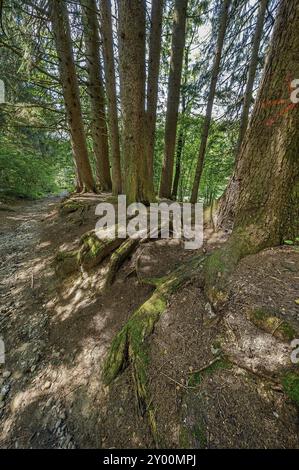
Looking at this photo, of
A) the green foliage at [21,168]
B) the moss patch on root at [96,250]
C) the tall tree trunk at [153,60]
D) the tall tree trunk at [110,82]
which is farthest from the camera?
the green foliage at [21,168]

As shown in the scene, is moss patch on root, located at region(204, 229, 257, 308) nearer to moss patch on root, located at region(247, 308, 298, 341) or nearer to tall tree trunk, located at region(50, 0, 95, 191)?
moss patch on root, located at region(247, 308, 298, 341)

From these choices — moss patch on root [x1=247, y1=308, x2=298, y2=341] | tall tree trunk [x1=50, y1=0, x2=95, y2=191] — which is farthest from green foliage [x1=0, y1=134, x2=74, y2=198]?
moss patch on root [x1=247, y1=308, x2=298, y2=341]

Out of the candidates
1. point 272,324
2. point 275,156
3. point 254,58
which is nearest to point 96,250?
point 272,324

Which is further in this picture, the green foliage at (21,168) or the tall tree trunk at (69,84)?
the green foliage at (21,168)

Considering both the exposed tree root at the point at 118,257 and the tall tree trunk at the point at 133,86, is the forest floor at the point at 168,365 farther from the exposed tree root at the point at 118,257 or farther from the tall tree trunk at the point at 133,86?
the tall tree trunk at the point at 133,86

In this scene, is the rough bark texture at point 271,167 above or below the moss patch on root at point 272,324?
above

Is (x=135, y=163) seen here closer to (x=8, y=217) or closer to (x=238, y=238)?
(x=238, y=238)

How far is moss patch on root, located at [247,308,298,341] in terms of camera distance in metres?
1.59

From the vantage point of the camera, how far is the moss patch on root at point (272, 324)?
1.59 metres

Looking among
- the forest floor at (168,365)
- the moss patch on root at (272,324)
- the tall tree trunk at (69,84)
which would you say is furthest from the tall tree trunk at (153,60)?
the moss patch on root at (272,324)

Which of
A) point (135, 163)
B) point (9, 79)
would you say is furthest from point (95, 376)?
point (9, 79)

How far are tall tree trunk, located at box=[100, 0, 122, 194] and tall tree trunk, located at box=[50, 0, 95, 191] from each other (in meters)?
1.01

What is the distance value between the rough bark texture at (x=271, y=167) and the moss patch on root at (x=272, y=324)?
492 millimetres

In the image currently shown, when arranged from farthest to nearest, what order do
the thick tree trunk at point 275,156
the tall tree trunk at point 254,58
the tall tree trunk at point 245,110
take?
the tall tree trunk at point 254,58, the tall tree trunk at point 245,110, the thick tree trunk at point 275,156
